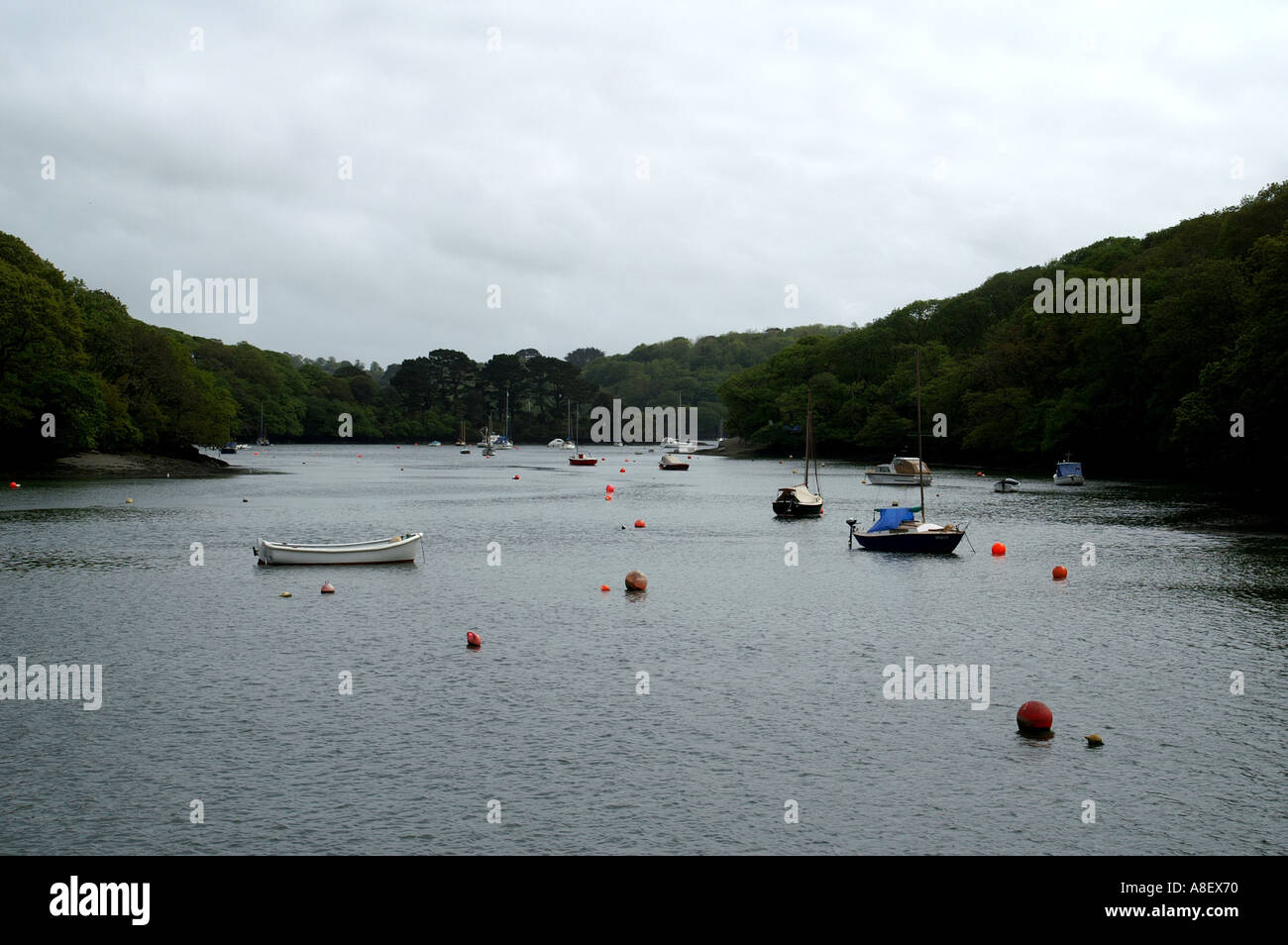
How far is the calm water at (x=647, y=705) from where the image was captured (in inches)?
622

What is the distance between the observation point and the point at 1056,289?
136750 mm

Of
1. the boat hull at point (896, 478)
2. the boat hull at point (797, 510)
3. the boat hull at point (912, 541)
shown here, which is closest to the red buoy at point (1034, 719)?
the boat hull at point (912, 541)

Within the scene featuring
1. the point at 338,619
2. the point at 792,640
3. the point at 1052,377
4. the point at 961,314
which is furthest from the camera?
the point at 961,314

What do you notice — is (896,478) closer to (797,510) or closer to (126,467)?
(797,510)

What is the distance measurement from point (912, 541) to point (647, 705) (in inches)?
1214

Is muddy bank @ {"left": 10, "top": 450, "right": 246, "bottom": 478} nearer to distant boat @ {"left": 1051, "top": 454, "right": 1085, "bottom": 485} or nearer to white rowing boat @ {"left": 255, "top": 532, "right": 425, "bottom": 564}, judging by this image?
white rowing boat @ {"left": 255, "top": 532, "right": 425, "bottom": 564}

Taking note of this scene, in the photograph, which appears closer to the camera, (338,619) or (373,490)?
(338,619)

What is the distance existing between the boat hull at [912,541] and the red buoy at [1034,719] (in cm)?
2930

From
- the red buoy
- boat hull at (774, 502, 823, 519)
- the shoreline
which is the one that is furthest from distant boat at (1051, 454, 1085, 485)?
the shoreline

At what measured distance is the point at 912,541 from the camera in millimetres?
50281
